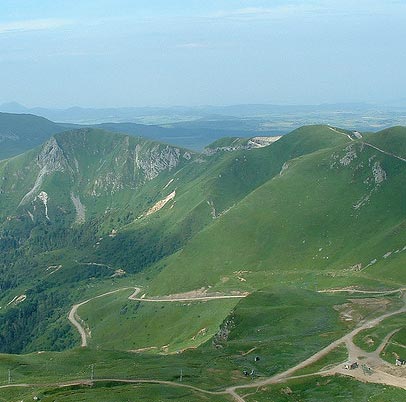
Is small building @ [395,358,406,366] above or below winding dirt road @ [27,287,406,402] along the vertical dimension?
above

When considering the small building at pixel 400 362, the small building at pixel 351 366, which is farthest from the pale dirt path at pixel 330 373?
the small building at pixel 400 362

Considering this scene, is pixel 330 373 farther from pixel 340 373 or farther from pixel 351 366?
pixel 351 366

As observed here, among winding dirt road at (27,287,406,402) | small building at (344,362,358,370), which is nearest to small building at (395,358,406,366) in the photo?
winding dirt road at (27,287,406,402)

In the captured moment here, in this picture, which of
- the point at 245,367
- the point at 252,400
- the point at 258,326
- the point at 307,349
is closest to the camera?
the point at 252,400

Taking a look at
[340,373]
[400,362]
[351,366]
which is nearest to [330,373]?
[340,373]

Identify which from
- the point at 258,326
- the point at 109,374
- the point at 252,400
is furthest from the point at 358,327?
the point at 109,374

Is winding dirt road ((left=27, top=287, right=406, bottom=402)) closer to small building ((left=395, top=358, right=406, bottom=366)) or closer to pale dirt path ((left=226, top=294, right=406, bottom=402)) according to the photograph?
pale dirt path ((left=226, top=294, right=406, bottom=402))

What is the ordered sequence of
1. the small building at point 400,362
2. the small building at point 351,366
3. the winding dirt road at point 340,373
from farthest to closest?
the small building at point 400,362 → the small building at point 351,366 → the winding dirt road at point 340,373

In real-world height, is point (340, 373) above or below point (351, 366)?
below

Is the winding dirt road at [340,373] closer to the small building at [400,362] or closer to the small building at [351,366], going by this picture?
the small building at [351,366]

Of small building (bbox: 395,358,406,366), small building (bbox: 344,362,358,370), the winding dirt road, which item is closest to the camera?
the winding dirt road

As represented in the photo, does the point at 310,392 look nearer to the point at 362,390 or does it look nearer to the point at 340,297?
the point at 362,390
